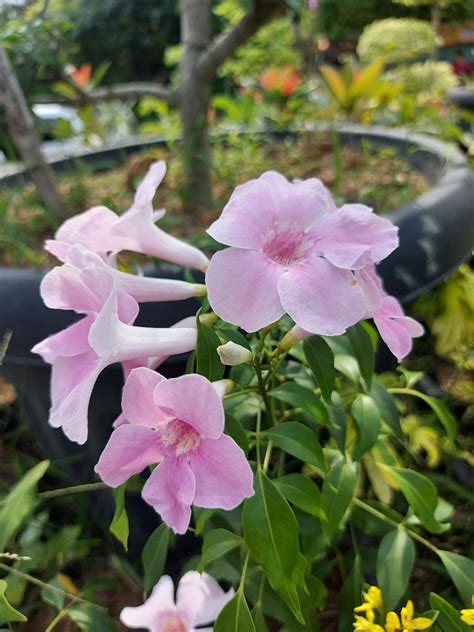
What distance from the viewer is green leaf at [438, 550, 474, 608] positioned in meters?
0.73

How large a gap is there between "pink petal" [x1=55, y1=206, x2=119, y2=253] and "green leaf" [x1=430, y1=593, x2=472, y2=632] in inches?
22.5

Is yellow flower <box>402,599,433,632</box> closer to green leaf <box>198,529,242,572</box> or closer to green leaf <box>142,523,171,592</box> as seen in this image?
green leaf <box>198,529,242,572</box>

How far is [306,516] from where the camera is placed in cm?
85

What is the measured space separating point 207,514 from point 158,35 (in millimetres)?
8032

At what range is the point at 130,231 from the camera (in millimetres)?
700

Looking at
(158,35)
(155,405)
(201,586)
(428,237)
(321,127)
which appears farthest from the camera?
(158,35)

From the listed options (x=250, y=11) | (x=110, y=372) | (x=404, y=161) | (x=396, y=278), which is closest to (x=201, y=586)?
(x=110, y=372)

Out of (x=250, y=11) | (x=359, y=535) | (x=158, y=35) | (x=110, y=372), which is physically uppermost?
(x=250, y=11)

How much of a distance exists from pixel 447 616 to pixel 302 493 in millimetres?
222

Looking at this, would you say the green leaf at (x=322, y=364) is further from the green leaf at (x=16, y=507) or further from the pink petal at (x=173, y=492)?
the green leaf at (x=16, y=507)

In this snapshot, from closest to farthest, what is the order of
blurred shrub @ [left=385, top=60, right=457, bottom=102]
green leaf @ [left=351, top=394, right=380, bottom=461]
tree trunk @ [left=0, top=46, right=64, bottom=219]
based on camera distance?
green leaf @ [left=351, top=394, right=380, bottom=461]
tree trunk @ [left=0, top=46, right=64, bottom=219]
blurred shrub @ [left=385, top=60, right=457, bottom=102]

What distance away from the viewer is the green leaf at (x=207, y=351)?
0.60 m

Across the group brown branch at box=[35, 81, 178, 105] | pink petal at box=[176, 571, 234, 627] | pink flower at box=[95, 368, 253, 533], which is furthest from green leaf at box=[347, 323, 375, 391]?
brown branch at box=[35, 81, 178, 105]

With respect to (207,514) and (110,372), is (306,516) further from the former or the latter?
(110,372)
